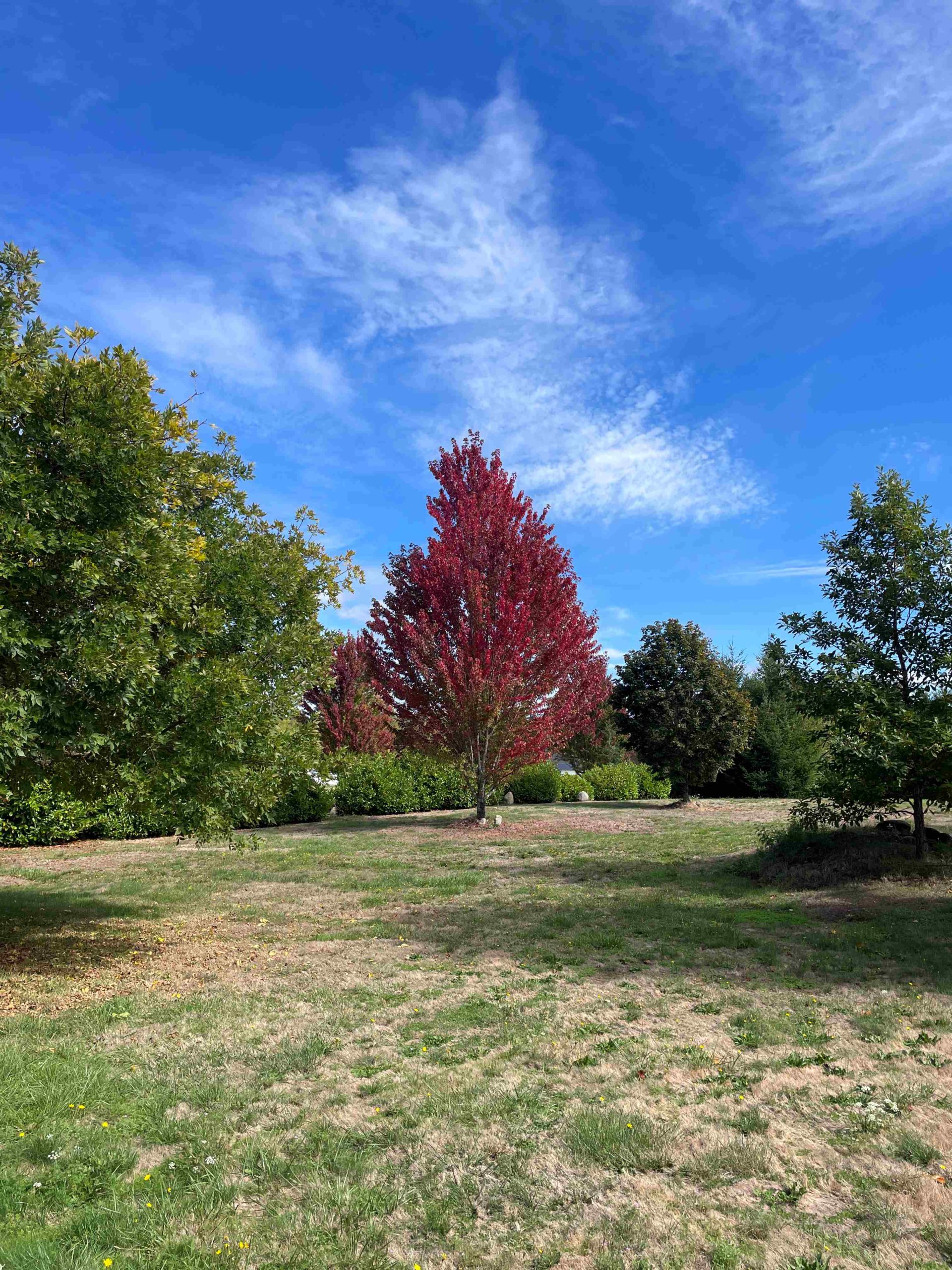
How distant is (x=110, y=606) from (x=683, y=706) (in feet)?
75.9

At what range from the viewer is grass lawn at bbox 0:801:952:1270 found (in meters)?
3.39

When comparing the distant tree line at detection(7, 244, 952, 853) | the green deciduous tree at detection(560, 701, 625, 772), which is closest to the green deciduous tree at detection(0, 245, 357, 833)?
the distant tree line at detection(7, 244, 952, 853)

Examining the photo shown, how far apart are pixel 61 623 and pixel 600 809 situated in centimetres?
2235

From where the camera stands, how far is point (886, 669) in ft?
37.6

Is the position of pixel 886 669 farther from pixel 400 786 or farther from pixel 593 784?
pixel 593 784

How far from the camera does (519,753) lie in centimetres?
2098

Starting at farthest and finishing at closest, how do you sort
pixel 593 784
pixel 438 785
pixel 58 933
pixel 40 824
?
1. pixel 593 784
2. pixel 438 785
3. pixel 40 824
4. pixel 58 933

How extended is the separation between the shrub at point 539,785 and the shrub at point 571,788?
0.46 ft

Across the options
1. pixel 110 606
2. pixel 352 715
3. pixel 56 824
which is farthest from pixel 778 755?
pixel 110 606

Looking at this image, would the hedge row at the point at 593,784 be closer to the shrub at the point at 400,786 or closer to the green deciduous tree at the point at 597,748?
the shrub at the point at 400,786

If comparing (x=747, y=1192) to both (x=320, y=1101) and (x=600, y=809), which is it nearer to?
(x=320, y=1101)

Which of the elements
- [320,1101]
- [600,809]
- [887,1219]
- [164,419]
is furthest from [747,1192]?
[600,809]

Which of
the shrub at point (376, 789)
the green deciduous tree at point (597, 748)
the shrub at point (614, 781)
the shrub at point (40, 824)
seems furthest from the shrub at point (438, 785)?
the green deciduous tree at point (597, 748)

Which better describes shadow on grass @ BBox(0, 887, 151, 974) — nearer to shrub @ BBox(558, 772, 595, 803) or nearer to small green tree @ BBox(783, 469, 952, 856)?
small green tree @ BBox(783, 469, 952, 856)
